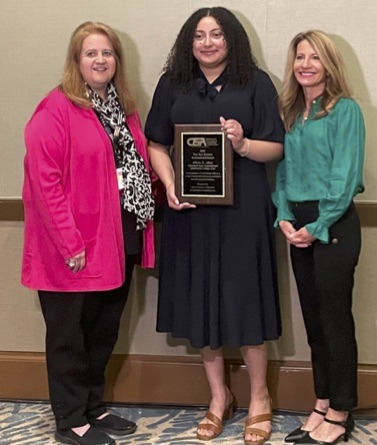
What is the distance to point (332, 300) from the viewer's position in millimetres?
2635

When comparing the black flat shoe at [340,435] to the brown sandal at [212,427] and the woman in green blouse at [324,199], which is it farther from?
the brown sandal at [212,427]

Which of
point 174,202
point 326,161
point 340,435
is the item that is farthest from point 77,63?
point 340,435

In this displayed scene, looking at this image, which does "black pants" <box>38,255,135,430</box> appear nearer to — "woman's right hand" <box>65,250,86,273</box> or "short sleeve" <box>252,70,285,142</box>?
"woman's right hand" <box>65,250,86,273</box>

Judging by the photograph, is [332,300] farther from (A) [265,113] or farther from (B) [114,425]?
(B) [114,425]

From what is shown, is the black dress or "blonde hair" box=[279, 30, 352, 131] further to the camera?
the black dress

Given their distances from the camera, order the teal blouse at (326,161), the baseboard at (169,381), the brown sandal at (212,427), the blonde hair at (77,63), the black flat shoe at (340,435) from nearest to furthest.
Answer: the teal blouse at (326,161), the blonde hair at (77,63), the black flat shoe at (340,435), the brown sandal at (212,427), the baseboard at (169,381)

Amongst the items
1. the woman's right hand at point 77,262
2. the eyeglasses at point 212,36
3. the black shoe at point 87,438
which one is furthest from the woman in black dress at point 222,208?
the black shoe at point 87,438

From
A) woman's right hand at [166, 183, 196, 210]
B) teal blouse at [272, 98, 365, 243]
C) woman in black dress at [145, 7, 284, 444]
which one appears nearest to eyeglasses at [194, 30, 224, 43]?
woman in black dress at [145, 7, 284, 444]

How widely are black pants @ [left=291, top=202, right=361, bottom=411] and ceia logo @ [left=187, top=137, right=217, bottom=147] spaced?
38 cm

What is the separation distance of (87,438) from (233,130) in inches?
51.1

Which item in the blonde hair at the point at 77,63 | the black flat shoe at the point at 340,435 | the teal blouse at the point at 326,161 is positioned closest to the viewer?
the teal blouse at the point at 326,161

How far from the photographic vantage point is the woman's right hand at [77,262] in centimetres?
259

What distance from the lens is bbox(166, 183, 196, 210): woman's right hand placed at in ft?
8.92

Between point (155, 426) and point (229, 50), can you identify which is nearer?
point (229, 50)
